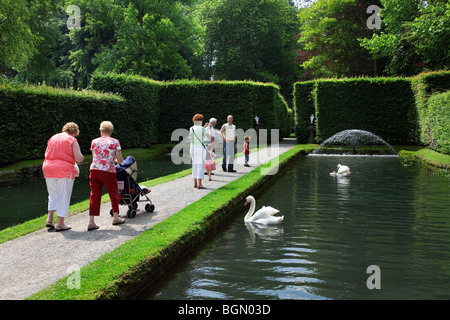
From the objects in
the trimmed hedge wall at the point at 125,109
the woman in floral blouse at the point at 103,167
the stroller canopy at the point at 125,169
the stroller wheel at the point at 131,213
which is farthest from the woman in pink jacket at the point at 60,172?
the trimmed hedge wall at the point at 125,109

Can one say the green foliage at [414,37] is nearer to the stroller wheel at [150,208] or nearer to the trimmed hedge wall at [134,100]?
the trimmed hedge wall at [134,100]

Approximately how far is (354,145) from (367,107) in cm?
264

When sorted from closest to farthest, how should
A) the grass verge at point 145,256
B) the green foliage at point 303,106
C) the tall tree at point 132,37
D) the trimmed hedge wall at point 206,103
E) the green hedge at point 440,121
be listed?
the grass verge at point 145,256, the green hedge at point 440,121, the green foliage at point 303,106, the trimmed hedge wall at point 206,103, the tall tree at point 132,37

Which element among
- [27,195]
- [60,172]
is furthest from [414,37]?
[60,172]

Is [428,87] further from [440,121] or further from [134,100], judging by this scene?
[134,100]

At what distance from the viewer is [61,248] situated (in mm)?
5797

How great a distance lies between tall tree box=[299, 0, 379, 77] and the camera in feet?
123

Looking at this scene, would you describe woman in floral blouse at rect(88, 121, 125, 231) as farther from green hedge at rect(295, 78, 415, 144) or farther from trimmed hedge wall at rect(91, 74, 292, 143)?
green hedge at rect(295, 78, 415, 144)

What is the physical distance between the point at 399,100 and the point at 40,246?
25693 mm

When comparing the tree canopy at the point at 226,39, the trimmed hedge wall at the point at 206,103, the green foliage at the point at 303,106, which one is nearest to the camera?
the tree canopy at the point at 226,39

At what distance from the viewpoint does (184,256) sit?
6137mm

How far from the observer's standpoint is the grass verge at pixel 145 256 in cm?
423

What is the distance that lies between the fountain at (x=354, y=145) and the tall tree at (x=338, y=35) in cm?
1201
